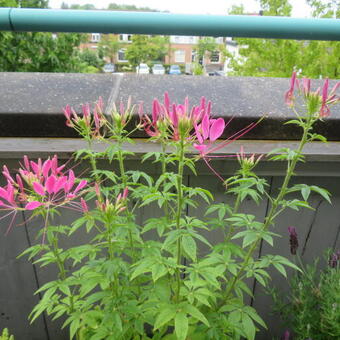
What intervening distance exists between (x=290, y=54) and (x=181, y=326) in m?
6.79

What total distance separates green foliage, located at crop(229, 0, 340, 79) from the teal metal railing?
5.74 m

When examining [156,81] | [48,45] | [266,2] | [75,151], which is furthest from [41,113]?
[266,2]

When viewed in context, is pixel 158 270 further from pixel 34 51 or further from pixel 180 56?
pixel 180 56

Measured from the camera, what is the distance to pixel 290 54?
6652mm

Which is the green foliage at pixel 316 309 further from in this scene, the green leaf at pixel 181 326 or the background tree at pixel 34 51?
the background tree at pixel 34 51

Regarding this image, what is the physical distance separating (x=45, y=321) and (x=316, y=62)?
6427 mm

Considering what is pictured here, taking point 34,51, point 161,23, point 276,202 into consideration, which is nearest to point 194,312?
point 276,202

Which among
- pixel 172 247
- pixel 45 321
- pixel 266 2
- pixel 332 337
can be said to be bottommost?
pixel 45 321

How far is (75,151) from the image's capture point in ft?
4.00

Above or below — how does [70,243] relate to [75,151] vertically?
below

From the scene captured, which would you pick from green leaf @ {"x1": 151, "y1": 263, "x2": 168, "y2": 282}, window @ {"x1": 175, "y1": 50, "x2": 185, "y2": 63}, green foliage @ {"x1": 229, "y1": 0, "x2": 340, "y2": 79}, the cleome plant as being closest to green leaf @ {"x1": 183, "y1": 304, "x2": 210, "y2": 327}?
the cleome plant

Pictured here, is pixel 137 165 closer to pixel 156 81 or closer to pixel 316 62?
pixel 156 81

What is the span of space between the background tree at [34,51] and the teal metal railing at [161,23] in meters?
3.69

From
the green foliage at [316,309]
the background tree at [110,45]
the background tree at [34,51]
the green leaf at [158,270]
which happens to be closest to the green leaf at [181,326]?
the green leaf at [158,270]
